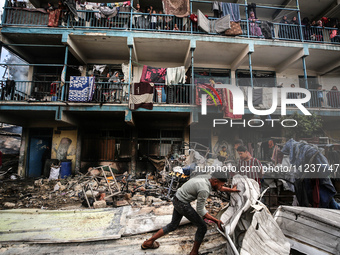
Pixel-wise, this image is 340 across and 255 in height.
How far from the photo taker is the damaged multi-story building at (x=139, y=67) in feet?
26.4

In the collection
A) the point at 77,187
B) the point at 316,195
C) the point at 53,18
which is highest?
the point at 53,18

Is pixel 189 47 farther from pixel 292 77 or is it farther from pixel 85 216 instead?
pixel 85 216

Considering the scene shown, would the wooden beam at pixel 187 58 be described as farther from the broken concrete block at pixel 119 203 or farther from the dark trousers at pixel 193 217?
the dark trousers at pixel 193 217

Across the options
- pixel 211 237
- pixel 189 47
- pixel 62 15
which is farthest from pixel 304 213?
pixel 62 15

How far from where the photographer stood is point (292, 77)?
10.6m

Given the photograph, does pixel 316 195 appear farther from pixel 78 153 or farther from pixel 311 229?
pixel 78 153

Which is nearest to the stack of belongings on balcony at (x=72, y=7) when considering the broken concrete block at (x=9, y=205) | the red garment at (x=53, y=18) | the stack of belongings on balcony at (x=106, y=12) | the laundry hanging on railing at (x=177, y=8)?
the red garment at (x=53, y=18)

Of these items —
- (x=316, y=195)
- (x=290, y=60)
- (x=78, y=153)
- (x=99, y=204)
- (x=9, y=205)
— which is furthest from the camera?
(x=290, y=60)

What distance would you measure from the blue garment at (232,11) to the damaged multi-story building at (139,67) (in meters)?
0.05

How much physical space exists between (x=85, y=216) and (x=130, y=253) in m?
2.00

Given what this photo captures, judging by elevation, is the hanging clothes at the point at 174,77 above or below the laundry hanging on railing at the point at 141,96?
above

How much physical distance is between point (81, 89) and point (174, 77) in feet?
14.3

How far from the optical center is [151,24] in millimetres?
8859

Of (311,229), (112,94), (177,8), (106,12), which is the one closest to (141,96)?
(112,94)
